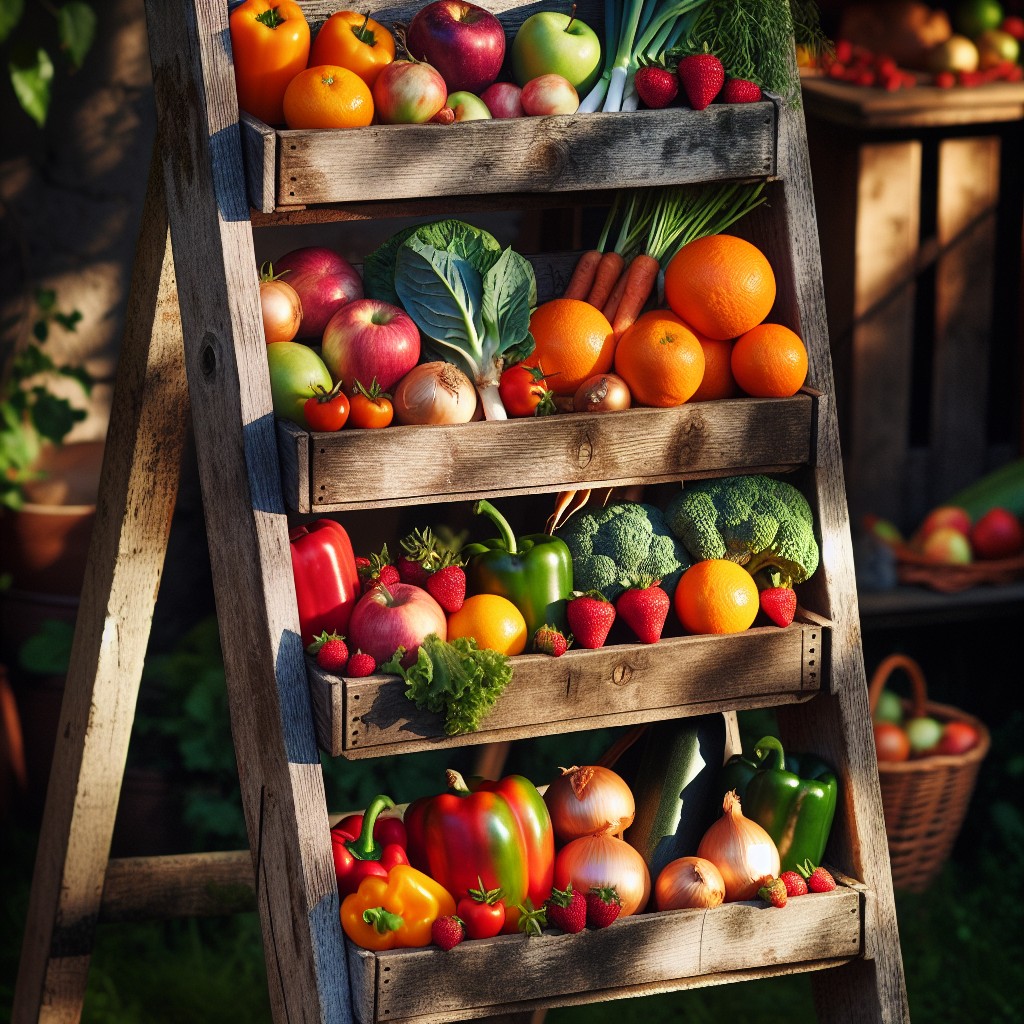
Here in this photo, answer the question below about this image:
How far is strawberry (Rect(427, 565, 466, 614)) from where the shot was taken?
1.94m

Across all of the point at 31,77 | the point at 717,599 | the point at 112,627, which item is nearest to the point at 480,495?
the point at 717,599

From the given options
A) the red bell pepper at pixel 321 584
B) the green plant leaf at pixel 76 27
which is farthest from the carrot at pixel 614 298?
the green plant leaf at pixel 76 27

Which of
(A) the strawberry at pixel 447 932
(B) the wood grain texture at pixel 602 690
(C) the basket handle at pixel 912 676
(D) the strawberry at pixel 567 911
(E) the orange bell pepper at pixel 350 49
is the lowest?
(C) the basket handle at pixel 912 676

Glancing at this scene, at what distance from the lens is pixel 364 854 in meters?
1.95

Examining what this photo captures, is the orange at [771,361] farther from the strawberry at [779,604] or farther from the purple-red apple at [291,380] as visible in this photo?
the purple-red apple at [291,380]

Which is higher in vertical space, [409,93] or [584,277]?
[409,93]

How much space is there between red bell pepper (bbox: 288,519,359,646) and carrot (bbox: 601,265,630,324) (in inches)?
20.9

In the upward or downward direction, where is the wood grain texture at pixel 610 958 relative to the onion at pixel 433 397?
downward

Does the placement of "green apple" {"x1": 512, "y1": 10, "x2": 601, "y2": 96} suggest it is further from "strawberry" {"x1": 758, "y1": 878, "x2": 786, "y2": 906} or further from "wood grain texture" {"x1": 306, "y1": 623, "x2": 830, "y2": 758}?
"strawberry" {"x1": 758, "y1": 878, "x2": 786, "y2": 906}

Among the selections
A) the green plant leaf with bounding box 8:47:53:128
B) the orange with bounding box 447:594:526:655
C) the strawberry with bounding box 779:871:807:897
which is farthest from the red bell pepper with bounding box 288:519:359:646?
the green plant leaf with bounding box 8:47:53:128

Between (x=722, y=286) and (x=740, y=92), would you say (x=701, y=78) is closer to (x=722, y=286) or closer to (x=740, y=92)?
(x=740, y=92)

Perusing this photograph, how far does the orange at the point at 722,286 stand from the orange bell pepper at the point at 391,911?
866mm

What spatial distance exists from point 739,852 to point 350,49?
1.23m

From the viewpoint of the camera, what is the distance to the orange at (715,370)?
2.03 metres
